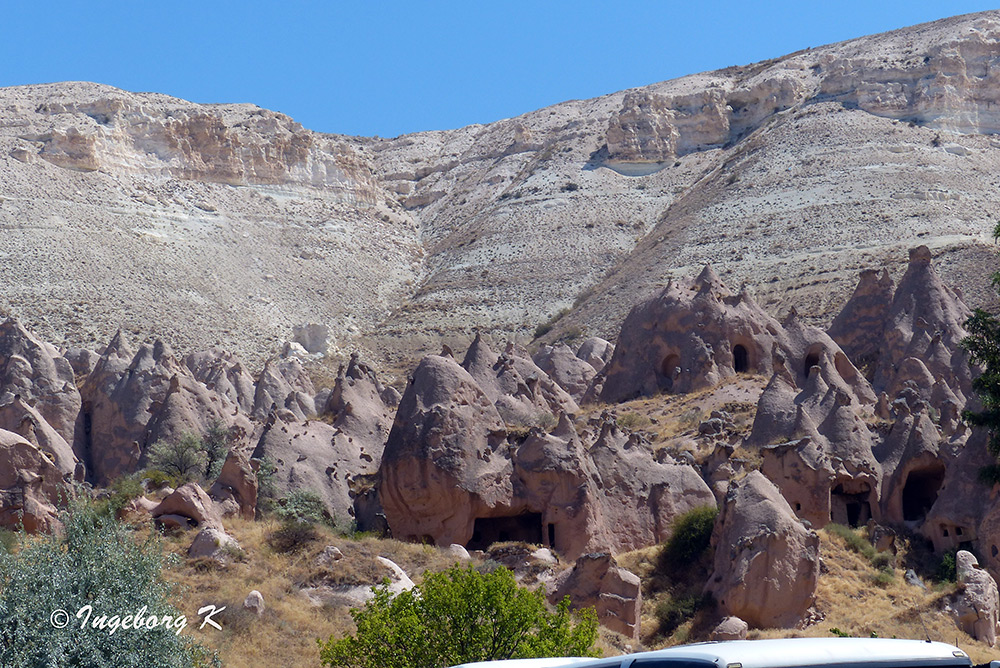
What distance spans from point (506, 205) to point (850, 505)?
77.8 metres

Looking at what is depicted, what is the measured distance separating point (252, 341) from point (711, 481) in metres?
52.5

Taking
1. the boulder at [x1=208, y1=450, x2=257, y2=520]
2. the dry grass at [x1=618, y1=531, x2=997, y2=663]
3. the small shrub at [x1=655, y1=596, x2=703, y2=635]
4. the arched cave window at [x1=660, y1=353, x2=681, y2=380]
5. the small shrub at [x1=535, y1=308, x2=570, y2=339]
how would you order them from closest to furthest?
the dry grass at [x1=618, y1=531, x2=997, y2=663], the small shrub at [x1=655, y1=596, x2=703, y2=635], the boulder at [x1=208, y1=450, x2=257, y2=520], the arched cave window at [x1=660, y1=353, x2=681, y2=380], the small shrub at [x1=535, y1=308, x2=570, y2=339]

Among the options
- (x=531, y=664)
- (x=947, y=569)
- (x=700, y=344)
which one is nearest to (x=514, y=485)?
(x=947, y=569)

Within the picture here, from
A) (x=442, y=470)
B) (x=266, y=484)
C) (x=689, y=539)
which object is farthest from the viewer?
(x=266, y=484)

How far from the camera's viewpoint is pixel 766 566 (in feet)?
84.9

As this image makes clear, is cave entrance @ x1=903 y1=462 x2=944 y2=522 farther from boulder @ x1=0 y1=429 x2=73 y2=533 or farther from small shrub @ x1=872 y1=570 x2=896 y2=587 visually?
boulder @ x1=0 y1=429 x2=73 y2=533

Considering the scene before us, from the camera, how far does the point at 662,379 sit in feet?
148

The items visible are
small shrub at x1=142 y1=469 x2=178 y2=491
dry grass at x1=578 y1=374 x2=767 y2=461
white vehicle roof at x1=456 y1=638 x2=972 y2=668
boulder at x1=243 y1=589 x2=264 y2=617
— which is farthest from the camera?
dry grass at x1=578 y1=374 x2=767 y2=461

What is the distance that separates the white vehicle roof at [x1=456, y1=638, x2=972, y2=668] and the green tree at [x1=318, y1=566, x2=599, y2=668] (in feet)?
22.4

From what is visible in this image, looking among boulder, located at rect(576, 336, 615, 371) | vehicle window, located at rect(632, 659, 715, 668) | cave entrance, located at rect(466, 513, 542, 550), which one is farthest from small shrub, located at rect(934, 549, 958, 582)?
boulder, located at rect(576, 336, 615, 371)

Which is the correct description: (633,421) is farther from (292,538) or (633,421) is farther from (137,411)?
(292,538)

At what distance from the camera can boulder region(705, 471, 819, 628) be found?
84.5 feet

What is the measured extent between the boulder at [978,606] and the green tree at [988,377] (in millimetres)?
2773

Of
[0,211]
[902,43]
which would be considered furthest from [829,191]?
[0,211]
